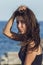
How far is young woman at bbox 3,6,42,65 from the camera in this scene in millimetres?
2602

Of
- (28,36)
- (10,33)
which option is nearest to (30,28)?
(28,36)

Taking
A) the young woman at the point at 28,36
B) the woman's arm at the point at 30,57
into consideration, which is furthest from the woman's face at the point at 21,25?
the woman's arm at the point at 30,57

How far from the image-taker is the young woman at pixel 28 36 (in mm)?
2602

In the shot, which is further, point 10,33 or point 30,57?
point 10,33

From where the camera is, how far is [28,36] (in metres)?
2.63

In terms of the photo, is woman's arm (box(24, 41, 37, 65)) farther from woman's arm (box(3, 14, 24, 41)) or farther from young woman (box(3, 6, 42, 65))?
woman's arm (box(3, 14, 24, 41))

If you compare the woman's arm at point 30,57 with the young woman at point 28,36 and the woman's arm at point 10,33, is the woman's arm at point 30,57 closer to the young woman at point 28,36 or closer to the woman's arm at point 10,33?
the young woman at point 28,36

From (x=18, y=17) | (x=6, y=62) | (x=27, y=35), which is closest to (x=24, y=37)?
(x=27, y=35)

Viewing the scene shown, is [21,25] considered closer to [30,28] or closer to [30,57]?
[30,28]

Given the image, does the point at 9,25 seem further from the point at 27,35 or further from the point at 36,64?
the point at 36,64

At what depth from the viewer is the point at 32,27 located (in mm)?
2609

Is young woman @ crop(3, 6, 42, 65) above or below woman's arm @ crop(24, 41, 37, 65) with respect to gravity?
above

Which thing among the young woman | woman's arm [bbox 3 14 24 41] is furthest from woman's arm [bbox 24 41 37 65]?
woman's arm [bbox 3 14 24 41]

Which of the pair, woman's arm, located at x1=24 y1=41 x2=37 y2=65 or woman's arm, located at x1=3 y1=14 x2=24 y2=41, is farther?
woman's arm, located at x1=3 y1=14 x2=24 y2=41
